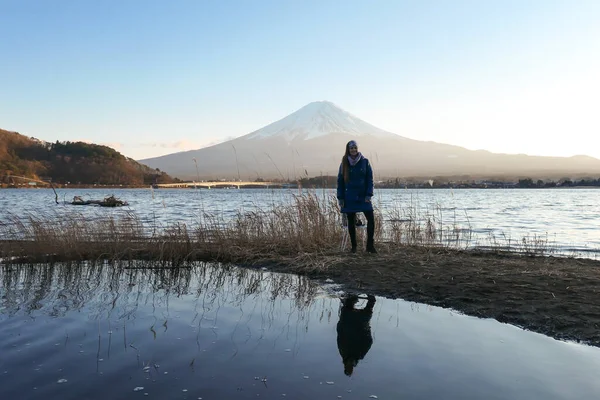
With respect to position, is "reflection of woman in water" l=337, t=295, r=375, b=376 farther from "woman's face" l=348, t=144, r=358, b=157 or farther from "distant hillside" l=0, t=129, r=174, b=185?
"distant hillside" l=0, t=129, r=174, b=185

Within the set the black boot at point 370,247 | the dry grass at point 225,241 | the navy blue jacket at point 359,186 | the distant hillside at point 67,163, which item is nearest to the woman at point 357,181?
the navy blue jacket at point 359,186

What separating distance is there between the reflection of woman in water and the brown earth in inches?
33.1

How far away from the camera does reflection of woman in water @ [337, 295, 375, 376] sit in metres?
3.56

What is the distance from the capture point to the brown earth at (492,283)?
4.55 metres

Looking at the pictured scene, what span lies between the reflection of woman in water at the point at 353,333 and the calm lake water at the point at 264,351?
0.06 ft

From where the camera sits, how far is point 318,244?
947 cm

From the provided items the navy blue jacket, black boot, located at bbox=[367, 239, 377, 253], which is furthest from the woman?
black boot, located at bbox=[367, 239, 377, 253]

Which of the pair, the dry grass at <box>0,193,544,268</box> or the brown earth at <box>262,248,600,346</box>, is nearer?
the brown earth at <box>262,248,600,346</box>

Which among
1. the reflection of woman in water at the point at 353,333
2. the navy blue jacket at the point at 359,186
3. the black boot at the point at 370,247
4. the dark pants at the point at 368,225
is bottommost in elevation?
the reflection of woman in water at the point at 353,333

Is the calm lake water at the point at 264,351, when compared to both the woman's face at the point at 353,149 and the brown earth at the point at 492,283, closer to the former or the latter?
the brown earth at the point at 492,283

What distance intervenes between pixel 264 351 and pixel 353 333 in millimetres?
975

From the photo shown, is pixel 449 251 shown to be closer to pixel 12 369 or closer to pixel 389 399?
pixel 389 399

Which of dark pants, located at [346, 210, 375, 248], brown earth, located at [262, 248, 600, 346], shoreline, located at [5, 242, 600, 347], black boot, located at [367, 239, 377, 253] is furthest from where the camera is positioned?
black boot, located at [367, 239, 377, 253]

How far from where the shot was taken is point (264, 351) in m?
3.62
